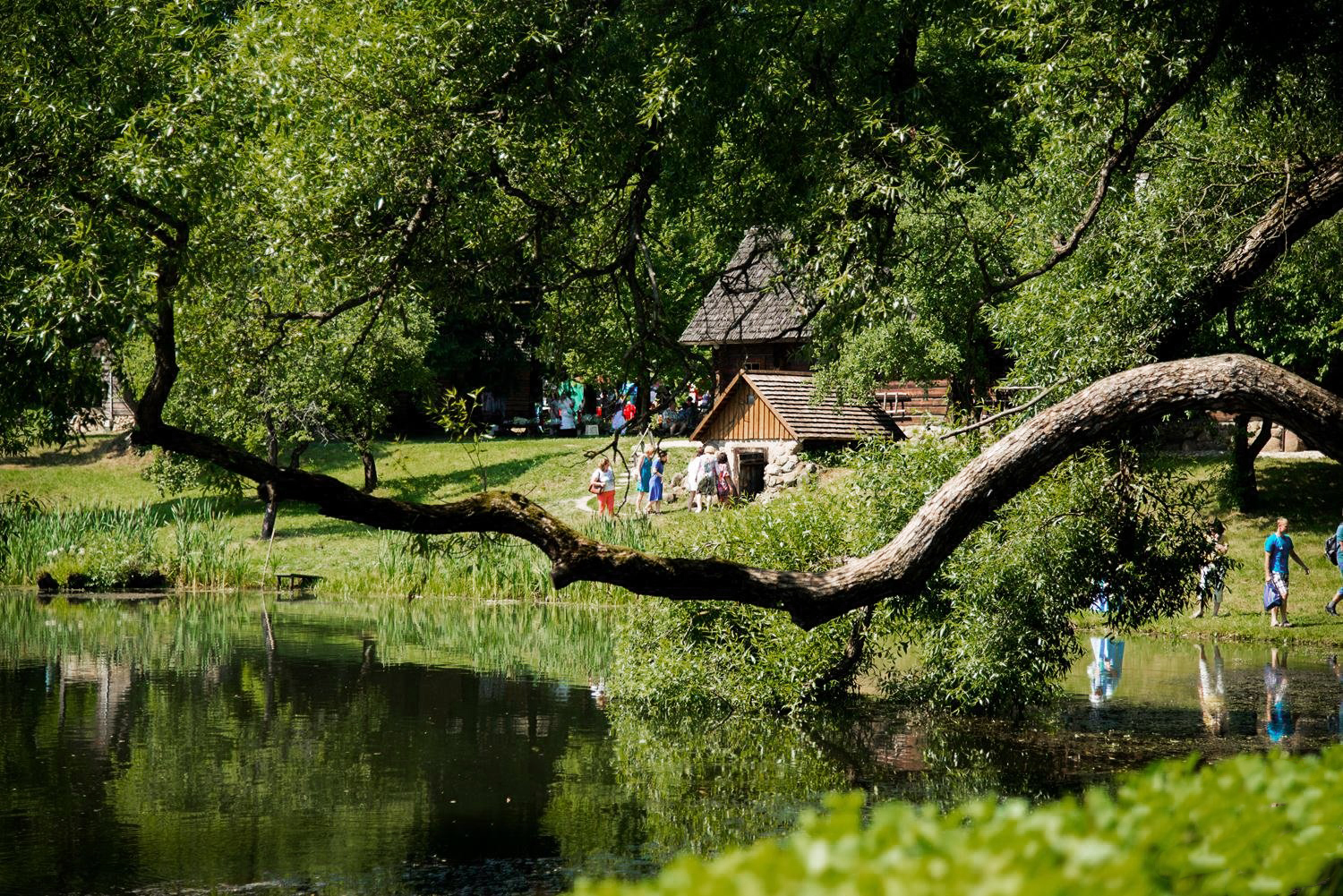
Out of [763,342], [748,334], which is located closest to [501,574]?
[748,334]

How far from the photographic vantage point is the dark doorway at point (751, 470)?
1430 inches

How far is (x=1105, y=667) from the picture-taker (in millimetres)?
19672

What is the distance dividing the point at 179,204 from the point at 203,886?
516cm

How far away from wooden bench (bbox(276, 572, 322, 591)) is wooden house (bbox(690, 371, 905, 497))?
11313 millimetres

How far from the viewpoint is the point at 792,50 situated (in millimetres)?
13344

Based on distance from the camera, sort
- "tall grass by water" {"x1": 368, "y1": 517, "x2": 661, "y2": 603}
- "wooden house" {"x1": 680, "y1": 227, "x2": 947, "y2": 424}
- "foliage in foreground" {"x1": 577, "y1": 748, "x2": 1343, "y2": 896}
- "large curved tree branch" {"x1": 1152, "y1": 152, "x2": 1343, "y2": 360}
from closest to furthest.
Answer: "foliage in foreground" {"x1": 577, "y1": 748, "x2": 1343, "y2": 896} → "large curved tree branch" {"x1": 1152, "y1": 152, "x2": 1343, "y2": 360} → "tall grass by water" {"x1": 368, "y1": 517, "x2": 661, "y2": 603} → "wooden house" {"x1": 680, "y1": 227, "x2": 947, "y2": 424}

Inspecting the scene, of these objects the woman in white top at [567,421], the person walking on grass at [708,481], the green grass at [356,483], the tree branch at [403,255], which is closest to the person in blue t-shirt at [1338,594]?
the green grass at [356,483]

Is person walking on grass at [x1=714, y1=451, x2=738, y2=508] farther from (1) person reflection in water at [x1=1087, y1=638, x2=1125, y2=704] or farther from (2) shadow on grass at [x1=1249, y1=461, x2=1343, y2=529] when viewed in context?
(1) person reflection in water at [x1=1087, y1=638, x2=1125, y2=704]

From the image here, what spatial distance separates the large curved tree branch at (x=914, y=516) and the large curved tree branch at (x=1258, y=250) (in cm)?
174

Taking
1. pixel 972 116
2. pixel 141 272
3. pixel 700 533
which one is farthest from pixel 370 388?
pixel 141 272

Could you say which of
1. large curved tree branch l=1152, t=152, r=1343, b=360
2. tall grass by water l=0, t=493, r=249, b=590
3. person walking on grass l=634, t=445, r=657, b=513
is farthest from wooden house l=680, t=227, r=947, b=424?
large curved tree branch l=1152, t=152, r=1343, b=360

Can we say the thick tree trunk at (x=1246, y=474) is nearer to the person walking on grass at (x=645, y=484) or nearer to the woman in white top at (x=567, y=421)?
the person walking on grass at (x=645, y=484)

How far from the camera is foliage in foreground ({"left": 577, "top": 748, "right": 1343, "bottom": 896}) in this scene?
2381 millimetres

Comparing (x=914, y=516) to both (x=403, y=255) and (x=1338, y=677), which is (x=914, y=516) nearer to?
(x=403, y=255)
